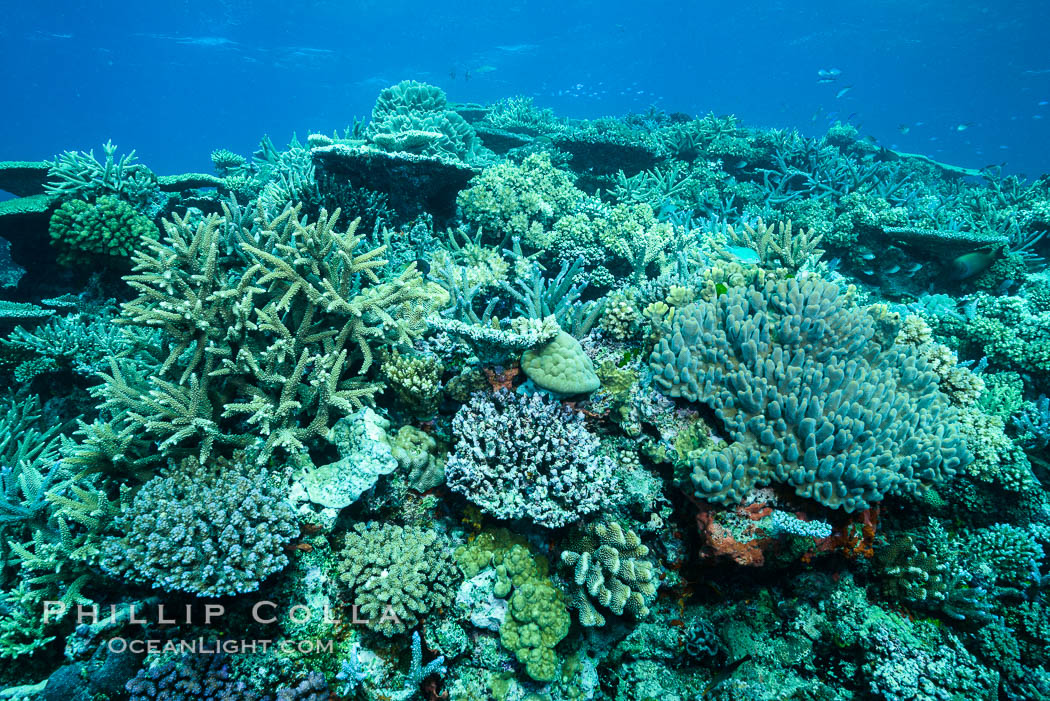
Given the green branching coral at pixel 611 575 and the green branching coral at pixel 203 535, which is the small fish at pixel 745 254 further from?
the green branching coral at pixel 203 535

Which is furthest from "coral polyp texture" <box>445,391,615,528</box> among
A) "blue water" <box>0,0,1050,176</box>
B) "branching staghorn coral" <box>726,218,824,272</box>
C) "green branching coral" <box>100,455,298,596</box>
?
"blue water" <box>0,0,1050,176</box>

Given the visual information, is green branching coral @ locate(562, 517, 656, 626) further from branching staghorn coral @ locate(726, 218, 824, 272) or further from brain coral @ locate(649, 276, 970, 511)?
branching staghorn coral @ locate(726, 218, 824, 272)

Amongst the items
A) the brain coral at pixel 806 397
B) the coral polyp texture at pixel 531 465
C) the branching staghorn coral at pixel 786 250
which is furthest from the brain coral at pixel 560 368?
the branching staghorn coral at pixel 786 250

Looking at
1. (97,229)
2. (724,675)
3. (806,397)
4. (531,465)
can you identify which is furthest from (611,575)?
(97,229)

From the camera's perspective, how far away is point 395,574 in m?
3.10

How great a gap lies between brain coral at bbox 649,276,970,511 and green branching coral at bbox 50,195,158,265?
7.09 m

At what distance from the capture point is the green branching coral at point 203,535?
269 cm

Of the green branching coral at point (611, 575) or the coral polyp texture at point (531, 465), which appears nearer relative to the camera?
the green branching coral at point (611, 575)

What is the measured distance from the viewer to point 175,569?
8.67ft

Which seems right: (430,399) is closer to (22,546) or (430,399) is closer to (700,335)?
(700,335)

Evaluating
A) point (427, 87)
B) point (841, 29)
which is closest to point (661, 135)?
point (427, 87)

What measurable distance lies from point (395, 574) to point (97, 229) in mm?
6368

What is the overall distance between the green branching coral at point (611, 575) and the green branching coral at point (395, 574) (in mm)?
970

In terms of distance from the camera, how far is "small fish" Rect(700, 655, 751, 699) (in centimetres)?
326
